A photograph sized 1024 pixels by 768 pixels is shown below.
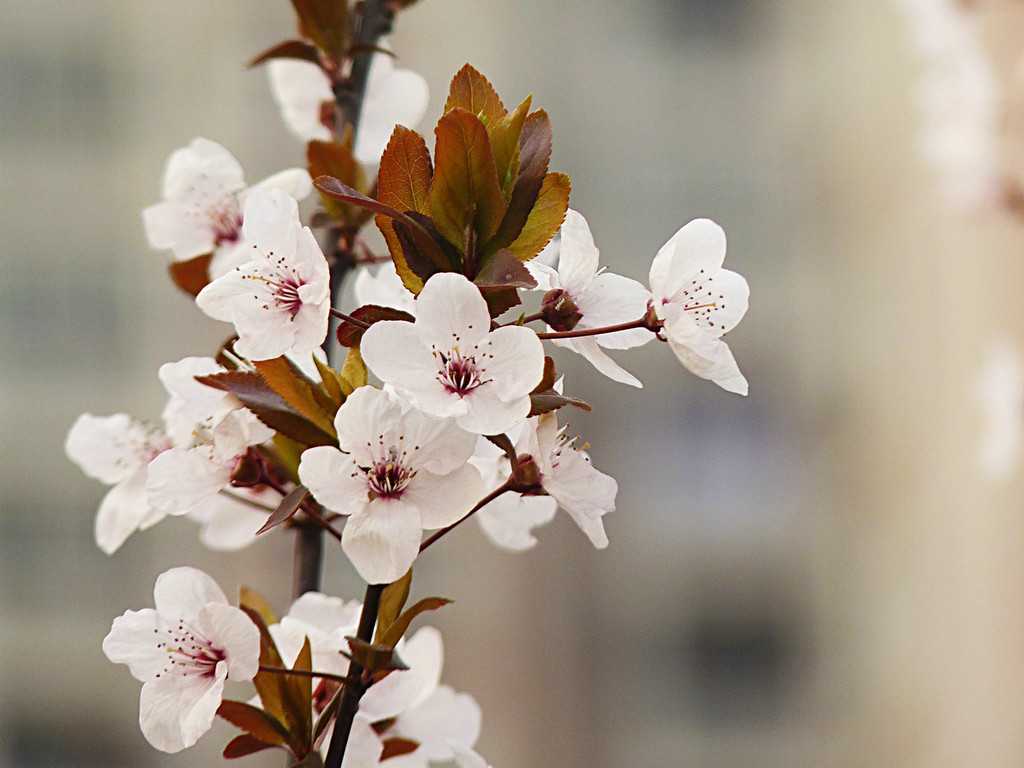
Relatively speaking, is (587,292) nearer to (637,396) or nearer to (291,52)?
(291,52)

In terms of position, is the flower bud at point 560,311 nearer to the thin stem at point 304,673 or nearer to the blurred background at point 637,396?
the thin stem at point 304,673

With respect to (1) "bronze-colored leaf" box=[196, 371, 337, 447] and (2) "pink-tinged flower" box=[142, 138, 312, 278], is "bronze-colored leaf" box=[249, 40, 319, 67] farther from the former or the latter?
(1) "bronze-colored leaf" box=[196, 371, 337, 447]

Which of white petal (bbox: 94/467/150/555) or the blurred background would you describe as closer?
white petal (bbox: 94/467/150/555)

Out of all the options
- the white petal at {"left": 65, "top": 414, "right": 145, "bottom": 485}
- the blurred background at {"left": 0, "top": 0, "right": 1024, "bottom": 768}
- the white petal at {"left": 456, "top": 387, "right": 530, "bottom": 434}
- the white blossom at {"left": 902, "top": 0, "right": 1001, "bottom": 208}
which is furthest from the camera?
the blurred background at {"left": 0, "top": 0, "right": 1024, "bottom": 768}

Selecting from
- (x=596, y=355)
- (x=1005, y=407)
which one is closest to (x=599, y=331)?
(x=596, y=355)

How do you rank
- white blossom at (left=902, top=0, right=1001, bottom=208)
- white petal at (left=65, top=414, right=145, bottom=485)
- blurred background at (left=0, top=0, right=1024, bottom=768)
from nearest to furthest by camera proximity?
1. white petal at (left=65, top=414, right=145, bottom=485)
2. white blossom at (left=902, top=0, right=1001, bottom=208)
3. blurred background at (left=0, top=0, right=1024, bottom=768)

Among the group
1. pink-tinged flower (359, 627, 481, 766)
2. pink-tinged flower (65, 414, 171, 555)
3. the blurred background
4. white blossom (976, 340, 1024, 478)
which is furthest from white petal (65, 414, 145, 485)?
the blurred background

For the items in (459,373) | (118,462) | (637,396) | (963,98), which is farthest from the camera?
(637,396)
